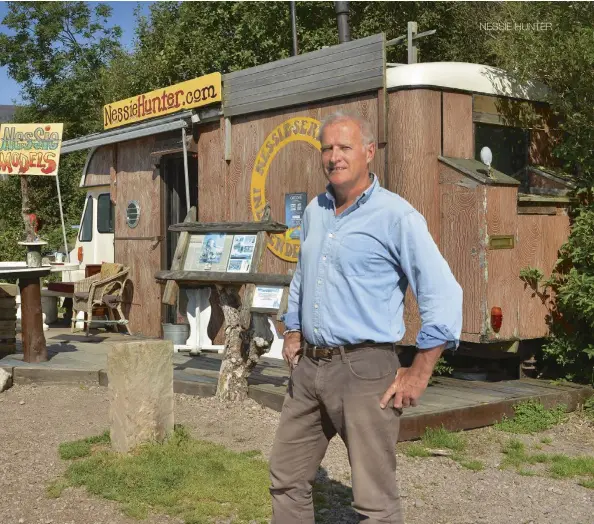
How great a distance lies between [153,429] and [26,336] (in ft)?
12.5

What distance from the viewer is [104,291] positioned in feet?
38.9

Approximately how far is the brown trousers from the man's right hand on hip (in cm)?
10

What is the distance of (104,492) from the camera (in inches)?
202

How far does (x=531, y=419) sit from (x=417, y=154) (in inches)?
99.3

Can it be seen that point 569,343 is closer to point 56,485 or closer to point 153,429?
point 153,429

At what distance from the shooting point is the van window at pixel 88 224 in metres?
13.6

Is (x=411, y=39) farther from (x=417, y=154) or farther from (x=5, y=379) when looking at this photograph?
(x=5, y=379)

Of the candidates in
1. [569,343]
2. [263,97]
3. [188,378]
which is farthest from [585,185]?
[188,378]

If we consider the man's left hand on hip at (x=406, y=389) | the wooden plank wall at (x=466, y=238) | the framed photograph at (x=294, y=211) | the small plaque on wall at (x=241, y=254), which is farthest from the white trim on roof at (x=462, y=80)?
the man's left hand on hip at (x=406, y=389)

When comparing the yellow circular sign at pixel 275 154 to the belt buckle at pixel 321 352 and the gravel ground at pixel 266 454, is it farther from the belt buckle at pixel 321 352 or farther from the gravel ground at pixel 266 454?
the belt buckle at pixel 321 352

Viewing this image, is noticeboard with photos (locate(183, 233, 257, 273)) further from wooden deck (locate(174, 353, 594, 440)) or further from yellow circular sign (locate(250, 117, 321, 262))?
yellow circular sign (locate(250, 117, 321, 262))

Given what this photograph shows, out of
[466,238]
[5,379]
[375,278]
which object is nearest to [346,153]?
[375,278]

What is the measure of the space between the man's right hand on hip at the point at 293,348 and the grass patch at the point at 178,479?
1393 millimetres

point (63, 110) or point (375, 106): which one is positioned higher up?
point (63, 110)
